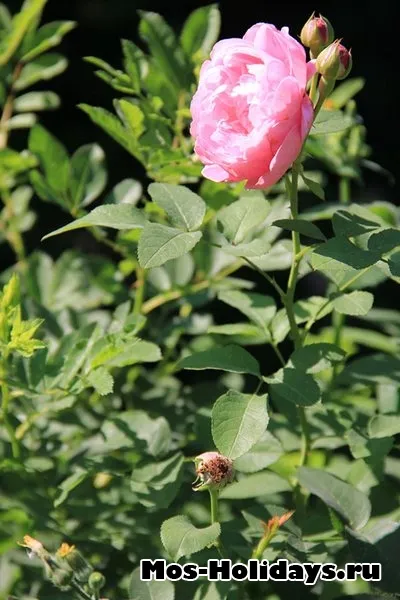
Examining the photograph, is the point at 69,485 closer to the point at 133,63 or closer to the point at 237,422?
the point at 237,422

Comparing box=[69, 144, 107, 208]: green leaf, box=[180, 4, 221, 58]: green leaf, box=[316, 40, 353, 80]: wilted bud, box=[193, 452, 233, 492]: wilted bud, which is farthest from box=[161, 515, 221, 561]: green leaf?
box=[180, 4, 221, 58]: green leaf

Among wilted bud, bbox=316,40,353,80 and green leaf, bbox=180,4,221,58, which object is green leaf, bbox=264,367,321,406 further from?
green leaf, bbox=180,4,221,58

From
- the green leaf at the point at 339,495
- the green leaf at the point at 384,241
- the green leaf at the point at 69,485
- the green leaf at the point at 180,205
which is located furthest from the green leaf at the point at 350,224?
the green leaf at the point at 69,485

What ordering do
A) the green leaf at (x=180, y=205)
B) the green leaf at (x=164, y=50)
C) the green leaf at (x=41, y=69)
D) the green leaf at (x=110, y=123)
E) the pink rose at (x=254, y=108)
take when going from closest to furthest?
the pink rose at (x=254, y=108) → the green leaf at (x=180, y=205) → the green leaf at (x=110, y=123) → the green leaf at (x=164, y=50) → the green leaf at (x=41, y=69)

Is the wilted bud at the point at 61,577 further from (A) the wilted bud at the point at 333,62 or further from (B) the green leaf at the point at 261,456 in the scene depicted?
(A) the wilted bud at the point at 333,62

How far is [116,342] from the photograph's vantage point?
0.93 metres

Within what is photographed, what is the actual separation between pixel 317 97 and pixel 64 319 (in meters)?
0.48

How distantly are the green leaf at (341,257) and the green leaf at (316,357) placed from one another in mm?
106

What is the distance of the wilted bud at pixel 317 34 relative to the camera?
2.66ft

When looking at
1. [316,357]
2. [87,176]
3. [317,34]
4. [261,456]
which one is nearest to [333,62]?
[317,34]

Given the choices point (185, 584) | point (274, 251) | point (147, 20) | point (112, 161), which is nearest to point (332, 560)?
point (185, 584)

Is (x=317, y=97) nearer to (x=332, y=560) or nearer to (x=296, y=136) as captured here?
(x=296, y=136)

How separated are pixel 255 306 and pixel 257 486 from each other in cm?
18

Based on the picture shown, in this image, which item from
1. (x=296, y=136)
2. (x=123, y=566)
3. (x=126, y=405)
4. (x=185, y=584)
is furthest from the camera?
(x=126, y=405)
